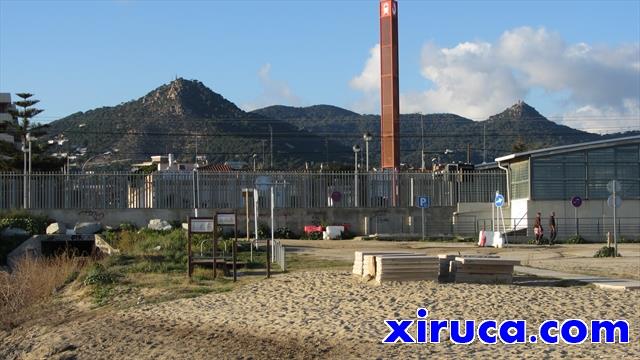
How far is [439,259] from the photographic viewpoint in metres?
21.4

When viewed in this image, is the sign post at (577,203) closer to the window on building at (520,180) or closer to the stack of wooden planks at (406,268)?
the window on building at (520,180)

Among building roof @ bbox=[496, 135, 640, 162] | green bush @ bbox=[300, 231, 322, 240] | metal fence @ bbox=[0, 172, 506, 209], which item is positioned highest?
building roof @ bbox=[496, 135, 640, 162]

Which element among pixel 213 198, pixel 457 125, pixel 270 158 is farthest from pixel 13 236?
pixel 457 125

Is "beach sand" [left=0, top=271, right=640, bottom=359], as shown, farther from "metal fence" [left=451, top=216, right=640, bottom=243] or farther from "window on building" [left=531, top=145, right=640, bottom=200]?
"window on building" [left=531, top=145, right=640, bottom=200]

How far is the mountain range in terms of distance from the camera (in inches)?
4847

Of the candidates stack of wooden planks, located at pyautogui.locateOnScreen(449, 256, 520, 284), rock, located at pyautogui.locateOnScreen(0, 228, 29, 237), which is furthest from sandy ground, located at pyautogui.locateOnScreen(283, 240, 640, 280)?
rock, located at pyautogui.locateOnScreen(0, 228, 29, 237)

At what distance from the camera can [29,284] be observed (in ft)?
80.7

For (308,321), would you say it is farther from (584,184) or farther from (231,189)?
(584,184)

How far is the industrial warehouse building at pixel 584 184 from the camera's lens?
1959 inches

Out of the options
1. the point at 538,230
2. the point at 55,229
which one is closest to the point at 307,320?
the point at 55,229

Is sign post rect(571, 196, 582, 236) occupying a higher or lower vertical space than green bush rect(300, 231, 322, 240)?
higher

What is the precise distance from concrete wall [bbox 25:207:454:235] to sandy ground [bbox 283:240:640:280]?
5229 millimetres

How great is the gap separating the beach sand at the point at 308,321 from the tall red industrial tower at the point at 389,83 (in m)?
41.7

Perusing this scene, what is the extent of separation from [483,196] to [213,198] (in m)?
16.6
